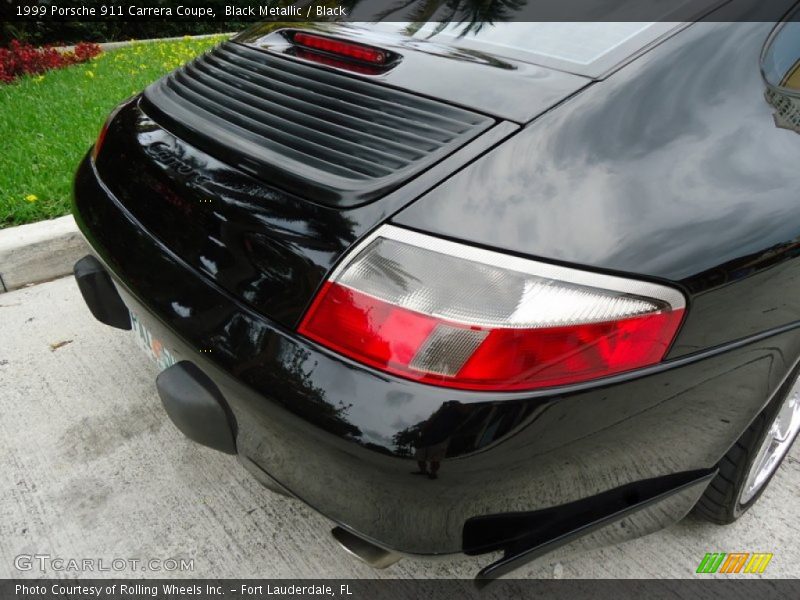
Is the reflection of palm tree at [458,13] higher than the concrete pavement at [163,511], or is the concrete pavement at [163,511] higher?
the reflection of palm tree at [458,13]

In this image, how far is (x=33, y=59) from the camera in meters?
7.05

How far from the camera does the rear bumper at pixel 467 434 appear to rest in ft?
3.94

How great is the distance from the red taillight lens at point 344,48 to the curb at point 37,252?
6.16ft

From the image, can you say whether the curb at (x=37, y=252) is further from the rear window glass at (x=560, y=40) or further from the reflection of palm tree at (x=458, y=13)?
the rear window glass at (x=560, y=40)

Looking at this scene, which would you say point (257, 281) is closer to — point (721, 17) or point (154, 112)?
point (154, 112)

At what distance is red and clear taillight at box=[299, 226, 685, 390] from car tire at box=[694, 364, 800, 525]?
2.31ft

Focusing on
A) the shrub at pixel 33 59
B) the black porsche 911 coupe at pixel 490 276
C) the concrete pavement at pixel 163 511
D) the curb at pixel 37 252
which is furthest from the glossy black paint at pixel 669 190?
the shrub at pixel 33 59

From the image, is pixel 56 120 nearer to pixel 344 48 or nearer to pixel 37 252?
pixel 37 252

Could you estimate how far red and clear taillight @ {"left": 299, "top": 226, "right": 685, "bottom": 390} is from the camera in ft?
3.92

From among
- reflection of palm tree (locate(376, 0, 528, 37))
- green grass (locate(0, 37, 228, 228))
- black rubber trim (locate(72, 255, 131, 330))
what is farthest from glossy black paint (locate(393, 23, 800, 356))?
green grass (locate(0, 37, 228, 228))

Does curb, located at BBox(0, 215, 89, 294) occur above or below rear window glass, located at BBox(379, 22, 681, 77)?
below

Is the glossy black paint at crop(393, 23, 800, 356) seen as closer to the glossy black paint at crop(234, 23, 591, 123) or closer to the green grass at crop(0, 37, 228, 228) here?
the glossy black paint at crop(234, 23, 591, 123)

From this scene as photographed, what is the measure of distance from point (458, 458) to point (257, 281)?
557 mm

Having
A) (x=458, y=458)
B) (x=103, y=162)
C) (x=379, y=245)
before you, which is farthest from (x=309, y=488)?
(x=103, y=162)
